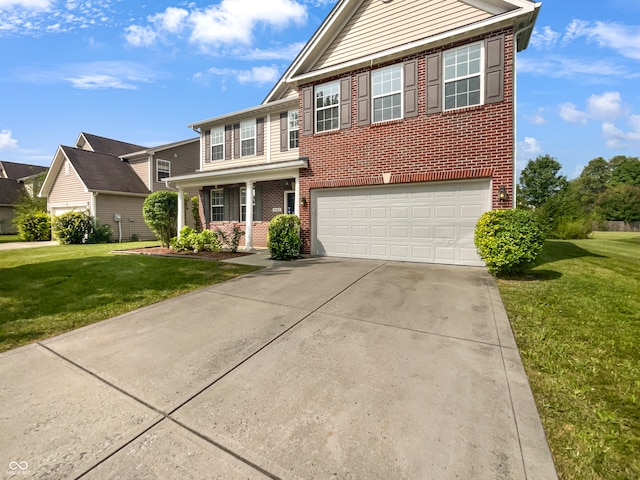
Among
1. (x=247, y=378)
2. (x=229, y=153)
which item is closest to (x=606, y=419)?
(x=247, y=378)

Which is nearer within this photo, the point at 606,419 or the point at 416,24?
the point at 606,419

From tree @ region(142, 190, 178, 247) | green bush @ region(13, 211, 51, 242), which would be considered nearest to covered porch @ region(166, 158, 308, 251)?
tree @ region(142, 190, 178, 247)

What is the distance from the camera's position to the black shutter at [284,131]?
489 inches

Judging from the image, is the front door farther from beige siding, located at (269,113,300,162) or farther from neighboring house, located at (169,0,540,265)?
neighboring house, located at (169,0,540,265)

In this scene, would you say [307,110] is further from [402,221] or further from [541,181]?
[541,181]

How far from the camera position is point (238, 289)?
19.2 feet

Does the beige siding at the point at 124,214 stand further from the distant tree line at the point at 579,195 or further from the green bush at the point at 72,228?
the distant tree line at the point at 579,195

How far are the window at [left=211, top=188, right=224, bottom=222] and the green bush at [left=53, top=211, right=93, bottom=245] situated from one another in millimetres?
8723

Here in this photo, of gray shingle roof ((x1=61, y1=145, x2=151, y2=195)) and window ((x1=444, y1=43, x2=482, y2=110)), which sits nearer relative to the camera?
window ((x1=444, y1=43, x2=482, y2=110))

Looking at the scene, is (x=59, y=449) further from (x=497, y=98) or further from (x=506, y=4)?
(x=506, y=4)

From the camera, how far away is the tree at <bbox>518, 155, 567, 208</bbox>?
35.4 m

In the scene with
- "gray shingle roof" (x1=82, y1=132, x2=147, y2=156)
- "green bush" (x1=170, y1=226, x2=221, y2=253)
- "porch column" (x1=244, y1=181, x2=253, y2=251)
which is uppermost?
"gray shingle roof" (x1=82, y1=132, x2=147, y2=156)

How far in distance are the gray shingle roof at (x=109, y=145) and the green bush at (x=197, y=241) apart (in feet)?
62.8

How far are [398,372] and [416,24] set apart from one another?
9.73 m
